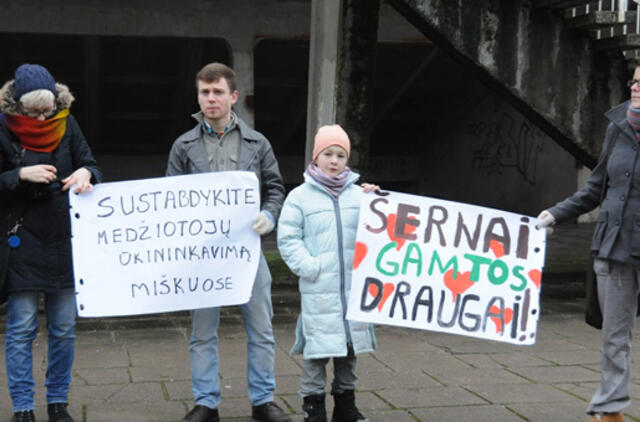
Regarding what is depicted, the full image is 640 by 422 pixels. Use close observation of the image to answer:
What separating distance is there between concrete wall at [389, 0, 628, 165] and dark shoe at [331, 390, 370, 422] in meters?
4.44

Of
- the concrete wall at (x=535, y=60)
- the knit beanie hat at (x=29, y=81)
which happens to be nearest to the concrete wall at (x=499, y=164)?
the concrete wall at (x=535, y=60)

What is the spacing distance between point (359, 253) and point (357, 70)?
13.8ft

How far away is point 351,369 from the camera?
479 centimetres

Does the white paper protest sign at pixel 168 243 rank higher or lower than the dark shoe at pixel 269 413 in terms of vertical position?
higher

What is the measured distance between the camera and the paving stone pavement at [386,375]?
5.22m

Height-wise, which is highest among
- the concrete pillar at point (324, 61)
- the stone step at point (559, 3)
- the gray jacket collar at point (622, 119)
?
the stone step at point (559, 3)

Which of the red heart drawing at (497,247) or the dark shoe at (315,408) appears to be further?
the red heart drawing at (497,247)

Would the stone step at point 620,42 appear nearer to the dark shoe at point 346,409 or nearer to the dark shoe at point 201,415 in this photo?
the dark shoe at point 346,409

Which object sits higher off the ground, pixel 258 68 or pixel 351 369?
pixel 258 68

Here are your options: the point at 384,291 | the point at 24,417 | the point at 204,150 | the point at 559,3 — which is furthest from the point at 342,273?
the point at 559,3

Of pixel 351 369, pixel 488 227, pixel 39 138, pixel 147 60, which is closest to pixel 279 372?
pixel 351 369

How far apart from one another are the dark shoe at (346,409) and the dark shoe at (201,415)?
2.10ft

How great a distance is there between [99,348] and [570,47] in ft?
16.8

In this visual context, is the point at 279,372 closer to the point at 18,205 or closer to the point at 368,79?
the point at 18,205
